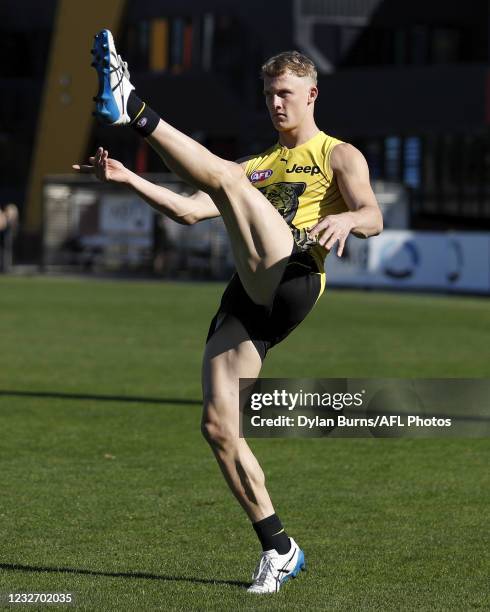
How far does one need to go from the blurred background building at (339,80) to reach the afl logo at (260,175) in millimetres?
31761

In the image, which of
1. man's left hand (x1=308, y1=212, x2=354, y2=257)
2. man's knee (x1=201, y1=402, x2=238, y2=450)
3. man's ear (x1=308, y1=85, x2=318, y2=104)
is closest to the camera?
man's left hand (x1=308, y1=212, x2=354, y2=257)

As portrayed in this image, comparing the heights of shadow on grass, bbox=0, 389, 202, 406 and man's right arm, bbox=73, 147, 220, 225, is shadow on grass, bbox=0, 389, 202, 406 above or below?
below

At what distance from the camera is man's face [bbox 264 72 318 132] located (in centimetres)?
665

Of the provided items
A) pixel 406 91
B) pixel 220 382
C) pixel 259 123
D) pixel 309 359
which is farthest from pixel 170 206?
pixel 259 123

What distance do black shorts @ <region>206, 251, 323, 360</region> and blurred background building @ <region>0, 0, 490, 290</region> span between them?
105 feet

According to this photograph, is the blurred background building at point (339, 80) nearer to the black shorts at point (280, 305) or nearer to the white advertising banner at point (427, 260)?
the white advertising banner at point (427, 260)

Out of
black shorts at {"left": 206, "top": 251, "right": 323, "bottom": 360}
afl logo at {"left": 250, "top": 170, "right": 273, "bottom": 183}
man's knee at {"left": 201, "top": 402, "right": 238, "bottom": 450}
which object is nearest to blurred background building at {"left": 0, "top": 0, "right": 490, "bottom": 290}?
afl logo at {"left": 250, "top": 170, "right": 273, "bottom": 183}

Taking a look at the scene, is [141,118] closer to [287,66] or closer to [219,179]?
[219,179]

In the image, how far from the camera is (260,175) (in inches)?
272

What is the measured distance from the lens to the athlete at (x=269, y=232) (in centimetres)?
637

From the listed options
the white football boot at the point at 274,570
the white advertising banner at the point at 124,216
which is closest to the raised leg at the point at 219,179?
the white football boot at the point at 274,570

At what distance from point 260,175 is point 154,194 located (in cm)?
54

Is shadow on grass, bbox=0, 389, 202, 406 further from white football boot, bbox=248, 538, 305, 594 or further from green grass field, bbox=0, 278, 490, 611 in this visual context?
white football boot, bbox=248, 538, 305, 594

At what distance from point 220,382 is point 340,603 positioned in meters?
1.16
